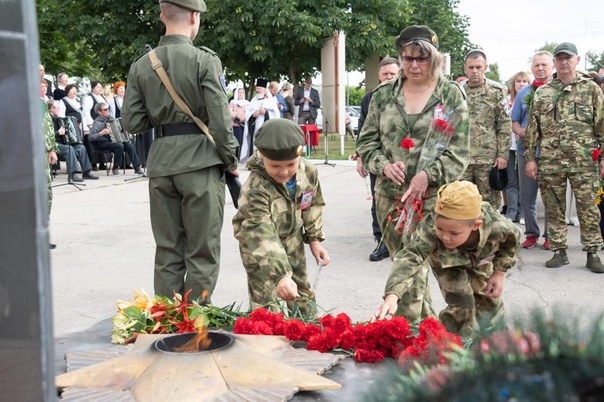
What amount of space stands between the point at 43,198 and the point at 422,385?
1.72 feet

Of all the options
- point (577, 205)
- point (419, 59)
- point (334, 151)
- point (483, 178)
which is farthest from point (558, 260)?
point (334, 151)

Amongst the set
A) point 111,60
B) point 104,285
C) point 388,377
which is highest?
point 111,60

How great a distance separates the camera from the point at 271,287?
11.6 ft

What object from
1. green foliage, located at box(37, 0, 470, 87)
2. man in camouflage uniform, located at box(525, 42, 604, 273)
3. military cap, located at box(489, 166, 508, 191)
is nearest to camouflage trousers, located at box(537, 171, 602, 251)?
man in camouflage uniform, located at box(525, 42, 604, 273)

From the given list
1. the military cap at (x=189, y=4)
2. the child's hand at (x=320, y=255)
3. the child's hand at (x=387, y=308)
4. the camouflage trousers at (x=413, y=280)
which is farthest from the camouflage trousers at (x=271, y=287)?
the military cap at (x=189, y=4)

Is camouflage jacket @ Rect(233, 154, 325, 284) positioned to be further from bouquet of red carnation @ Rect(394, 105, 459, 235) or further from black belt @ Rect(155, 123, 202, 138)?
black belt @ Rect(155, 123, 202, 138)

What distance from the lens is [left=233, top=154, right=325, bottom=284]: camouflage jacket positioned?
3400mm

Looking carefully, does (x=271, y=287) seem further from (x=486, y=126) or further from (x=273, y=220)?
(x=486, y=126)

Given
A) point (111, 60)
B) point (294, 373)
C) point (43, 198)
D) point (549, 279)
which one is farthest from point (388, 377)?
point (111, 60)

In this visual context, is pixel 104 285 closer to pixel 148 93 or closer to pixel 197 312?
pixel 148 93

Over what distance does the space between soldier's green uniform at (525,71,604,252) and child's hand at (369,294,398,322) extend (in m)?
3.56

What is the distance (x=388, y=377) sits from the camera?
973 millimetres

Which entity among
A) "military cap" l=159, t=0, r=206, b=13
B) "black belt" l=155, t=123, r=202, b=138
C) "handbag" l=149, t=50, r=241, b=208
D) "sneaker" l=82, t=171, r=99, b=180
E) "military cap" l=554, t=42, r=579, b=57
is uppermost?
"military cap" l=159, t=0, r=206, b=13

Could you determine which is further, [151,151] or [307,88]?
[307,88]
